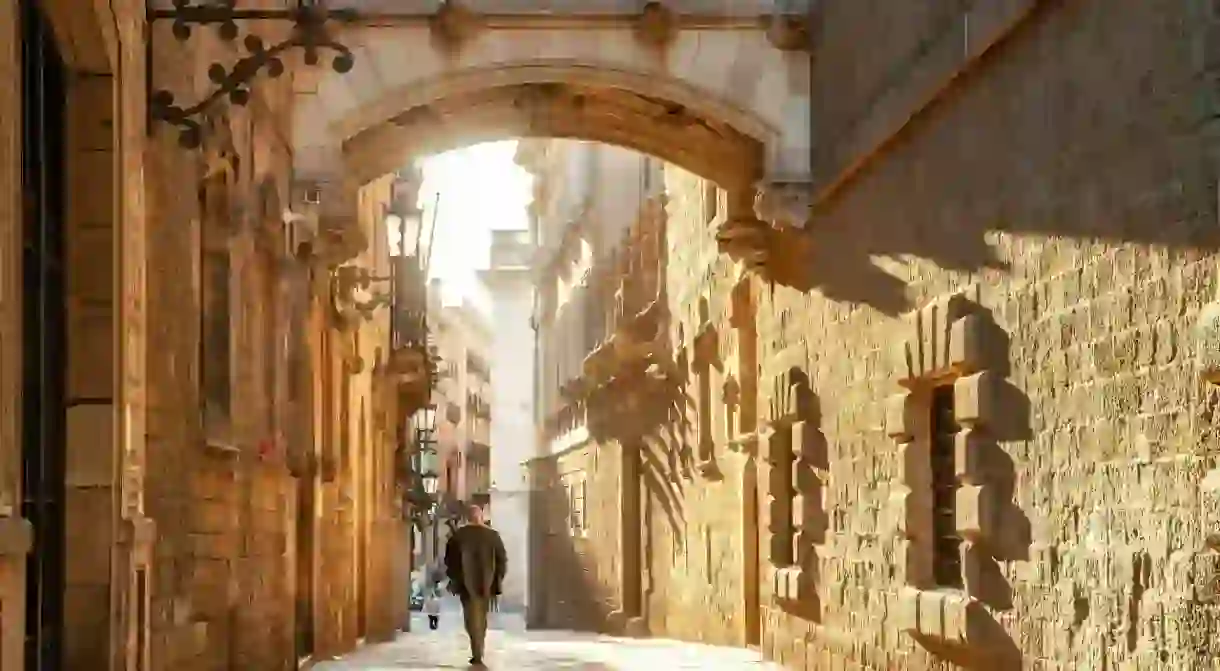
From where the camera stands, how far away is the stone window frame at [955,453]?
9.39 meters

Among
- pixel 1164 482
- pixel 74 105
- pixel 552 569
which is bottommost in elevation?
pixel 552 569

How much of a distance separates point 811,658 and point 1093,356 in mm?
6930

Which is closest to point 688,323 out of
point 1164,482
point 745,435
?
point 745,435

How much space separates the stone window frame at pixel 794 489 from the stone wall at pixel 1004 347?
0.03 m

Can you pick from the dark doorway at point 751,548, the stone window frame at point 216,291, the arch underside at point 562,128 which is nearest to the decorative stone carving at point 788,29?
the arch underside at point 562,128

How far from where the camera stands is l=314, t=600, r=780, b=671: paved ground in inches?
674

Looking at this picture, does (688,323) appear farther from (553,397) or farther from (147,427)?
(553,397)

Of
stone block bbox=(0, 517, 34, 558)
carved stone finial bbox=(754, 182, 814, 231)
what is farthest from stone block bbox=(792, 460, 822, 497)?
stone block bbox=(0, 517, 34, 558)

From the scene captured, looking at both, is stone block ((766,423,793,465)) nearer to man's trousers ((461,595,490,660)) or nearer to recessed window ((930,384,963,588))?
man's trousers ((461,595,490,660))

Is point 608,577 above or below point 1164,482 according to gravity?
below

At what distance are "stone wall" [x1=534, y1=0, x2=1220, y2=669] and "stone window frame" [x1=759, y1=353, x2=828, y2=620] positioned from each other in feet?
0.11

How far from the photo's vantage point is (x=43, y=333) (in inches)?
297

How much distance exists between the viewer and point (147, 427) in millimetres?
8773

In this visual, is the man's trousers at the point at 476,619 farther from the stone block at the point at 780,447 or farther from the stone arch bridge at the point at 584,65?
the stone arch bridge at the point at 584,65
